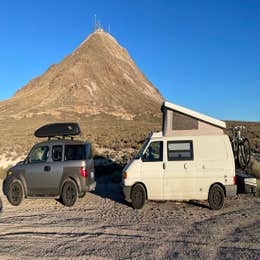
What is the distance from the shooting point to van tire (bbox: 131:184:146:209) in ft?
30.2

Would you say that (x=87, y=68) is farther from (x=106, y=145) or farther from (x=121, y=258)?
(x=121, y=258)

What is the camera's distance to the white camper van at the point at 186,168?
29.4 ft

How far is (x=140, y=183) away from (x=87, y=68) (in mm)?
75976

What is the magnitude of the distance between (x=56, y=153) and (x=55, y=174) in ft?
2.21

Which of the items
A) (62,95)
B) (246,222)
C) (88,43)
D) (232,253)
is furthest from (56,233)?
(88,43)

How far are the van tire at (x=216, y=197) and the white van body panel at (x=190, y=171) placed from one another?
115 millimetres

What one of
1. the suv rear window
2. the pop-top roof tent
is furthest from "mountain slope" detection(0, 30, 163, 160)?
the pop-top roof tent

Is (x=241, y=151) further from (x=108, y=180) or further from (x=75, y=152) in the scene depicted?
(x=108, y=180)

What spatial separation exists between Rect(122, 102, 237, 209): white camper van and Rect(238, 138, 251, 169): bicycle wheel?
2717 millimetres

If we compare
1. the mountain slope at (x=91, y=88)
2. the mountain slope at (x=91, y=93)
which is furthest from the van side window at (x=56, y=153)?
the mountain slope at (x=91, y=88)

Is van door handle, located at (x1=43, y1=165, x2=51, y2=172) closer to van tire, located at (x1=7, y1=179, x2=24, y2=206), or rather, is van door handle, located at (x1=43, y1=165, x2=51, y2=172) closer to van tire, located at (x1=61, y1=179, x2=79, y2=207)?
van tire, located at (x1=61, y1=179, x2=79, y2=207)

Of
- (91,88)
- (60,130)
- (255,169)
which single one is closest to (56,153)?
(60,130)

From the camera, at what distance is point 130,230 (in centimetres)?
720

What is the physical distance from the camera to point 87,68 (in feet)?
271
